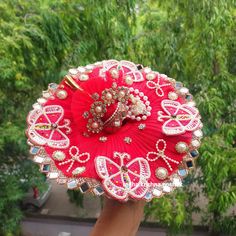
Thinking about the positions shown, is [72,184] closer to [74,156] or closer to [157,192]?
[74,156]

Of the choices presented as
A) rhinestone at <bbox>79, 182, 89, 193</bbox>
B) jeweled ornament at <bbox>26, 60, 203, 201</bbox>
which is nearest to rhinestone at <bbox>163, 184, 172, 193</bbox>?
jeweled ornament at <bbox>26, 60, 203, 201</bbox>

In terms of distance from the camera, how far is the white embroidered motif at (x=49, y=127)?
125 centimetres

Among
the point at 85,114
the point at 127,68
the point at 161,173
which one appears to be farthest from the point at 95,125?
the point at 127,68

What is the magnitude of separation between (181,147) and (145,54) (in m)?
1.53

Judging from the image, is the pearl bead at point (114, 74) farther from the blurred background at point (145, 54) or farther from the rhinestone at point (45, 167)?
the blurred background at point (145, 54)

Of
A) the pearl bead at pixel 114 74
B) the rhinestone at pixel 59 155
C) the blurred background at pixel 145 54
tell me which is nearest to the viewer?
the rhinestone at pixel 59 155

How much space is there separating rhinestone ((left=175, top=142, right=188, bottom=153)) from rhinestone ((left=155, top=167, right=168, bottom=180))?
0.09 metres

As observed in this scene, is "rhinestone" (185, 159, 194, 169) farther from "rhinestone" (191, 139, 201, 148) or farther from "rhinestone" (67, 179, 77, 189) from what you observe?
"rhinestone" (67, 179, 77, 189)

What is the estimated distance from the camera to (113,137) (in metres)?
1.25

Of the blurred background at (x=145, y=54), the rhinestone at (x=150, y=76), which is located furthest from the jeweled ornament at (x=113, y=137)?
the blurred background at (x=145, y=54)

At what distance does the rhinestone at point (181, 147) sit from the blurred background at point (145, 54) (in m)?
1.01

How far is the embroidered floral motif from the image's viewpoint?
4.17 ft

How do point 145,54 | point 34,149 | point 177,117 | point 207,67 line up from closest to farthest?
point 34,149, point 177,117, point 207,67, point 145,54

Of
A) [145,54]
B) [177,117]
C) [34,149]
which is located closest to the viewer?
[34,149]
